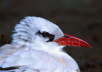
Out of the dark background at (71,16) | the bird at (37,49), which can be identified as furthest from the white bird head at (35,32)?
the dark background at (71,16)

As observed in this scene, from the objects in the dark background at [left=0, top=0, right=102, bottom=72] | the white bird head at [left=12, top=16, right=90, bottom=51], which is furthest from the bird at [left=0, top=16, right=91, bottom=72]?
the dark background at [left=0, top=0, right=102, bottom=72]

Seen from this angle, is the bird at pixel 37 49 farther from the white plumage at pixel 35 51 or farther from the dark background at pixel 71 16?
the dark background at pixel 71 16

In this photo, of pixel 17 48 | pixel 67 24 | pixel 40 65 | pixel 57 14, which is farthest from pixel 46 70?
pixel 57 14

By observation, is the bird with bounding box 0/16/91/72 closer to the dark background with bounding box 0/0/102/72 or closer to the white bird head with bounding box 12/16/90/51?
the white bird head with bounding box 12/16/90/51

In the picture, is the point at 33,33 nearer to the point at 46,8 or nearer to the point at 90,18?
the point at 90,18

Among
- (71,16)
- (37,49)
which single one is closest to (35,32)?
(37,49)

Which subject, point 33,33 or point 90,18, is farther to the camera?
point 90,18

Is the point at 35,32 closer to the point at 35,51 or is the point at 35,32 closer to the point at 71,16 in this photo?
the point at 35,51
